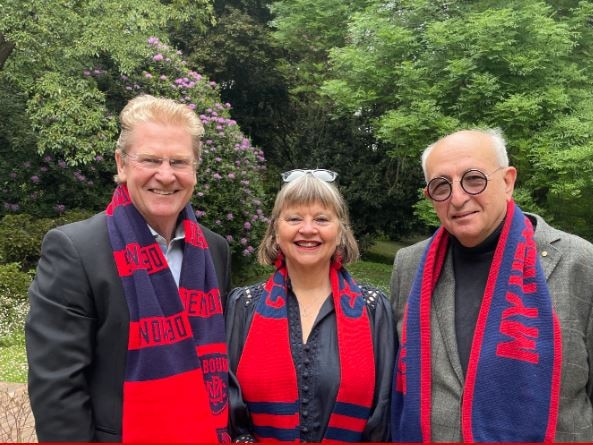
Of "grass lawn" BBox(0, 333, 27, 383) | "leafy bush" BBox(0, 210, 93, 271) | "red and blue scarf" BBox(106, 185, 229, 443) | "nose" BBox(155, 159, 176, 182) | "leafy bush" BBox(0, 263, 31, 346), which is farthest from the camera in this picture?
"leafy bush" BBox(0, 210, 93, 271)

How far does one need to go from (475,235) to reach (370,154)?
1455 cm

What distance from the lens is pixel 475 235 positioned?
2.38m

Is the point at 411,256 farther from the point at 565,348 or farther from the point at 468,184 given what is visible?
the point at 565,348

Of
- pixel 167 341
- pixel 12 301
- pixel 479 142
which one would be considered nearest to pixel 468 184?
pixel 479 142

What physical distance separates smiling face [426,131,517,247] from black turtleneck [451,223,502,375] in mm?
45

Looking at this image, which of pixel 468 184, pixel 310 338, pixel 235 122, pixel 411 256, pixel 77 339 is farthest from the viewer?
pixel 235 122

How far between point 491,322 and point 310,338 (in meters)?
0.77

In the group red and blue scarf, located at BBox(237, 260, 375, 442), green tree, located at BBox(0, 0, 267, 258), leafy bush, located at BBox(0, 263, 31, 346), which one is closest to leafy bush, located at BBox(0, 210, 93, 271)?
leafy bush, located at BBox(0, 263, 31, 346)

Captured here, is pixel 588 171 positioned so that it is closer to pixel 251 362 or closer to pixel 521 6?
pixel 521 6

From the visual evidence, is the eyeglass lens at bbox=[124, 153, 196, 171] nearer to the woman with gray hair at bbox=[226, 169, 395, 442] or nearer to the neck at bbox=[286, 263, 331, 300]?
the woman with gray hair at bbox=[226, 169, 395, 442]

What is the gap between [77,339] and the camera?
6.55ft

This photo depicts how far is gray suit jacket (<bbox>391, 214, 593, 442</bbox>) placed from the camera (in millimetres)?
2256

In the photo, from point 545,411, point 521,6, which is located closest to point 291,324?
point 545,411

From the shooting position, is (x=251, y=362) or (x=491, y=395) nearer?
(x=491, y=395)
